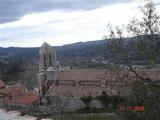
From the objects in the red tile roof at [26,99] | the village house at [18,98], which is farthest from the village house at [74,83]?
the village house at [18,98]

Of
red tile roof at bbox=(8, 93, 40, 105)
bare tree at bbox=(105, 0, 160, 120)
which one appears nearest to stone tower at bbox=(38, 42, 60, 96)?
red tile roof at bbox=(8, 93, 40, 105)

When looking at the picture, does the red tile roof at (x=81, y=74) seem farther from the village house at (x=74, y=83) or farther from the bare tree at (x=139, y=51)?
the bare tree at (x=139, y=51)

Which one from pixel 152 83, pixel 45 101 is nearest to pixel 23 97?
pixel 45 101

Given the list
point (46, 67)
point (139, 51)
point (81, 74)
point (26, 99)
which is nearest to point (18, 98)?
point (26, 99)

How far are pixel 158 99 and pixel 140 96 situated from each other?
27.3 inches

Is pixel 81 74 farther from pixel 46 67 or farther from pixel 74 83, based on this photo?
pixel 46 67

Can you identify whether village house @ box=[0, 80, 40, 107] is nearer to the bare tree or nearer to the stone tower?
the stone tower

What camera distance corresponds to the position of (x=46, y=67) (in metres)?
43.4

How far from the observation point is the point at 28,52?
124 m

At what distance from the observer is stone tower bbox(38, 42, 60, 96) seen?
4056cm

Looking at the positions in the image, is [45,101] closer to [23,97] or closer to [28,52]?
[23,97]

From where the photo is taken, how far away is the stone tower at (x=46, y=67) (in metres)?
40.6

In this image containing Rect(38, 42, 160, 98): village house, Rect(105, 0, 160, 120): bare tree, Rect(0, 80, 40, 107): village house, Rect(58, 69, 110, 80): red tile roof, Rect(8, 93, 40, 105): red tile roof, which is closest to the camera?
Rect(105, 0, 160, 120): bare tree

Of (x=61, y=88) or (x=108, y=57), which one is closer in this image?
(x=108, y=57)
